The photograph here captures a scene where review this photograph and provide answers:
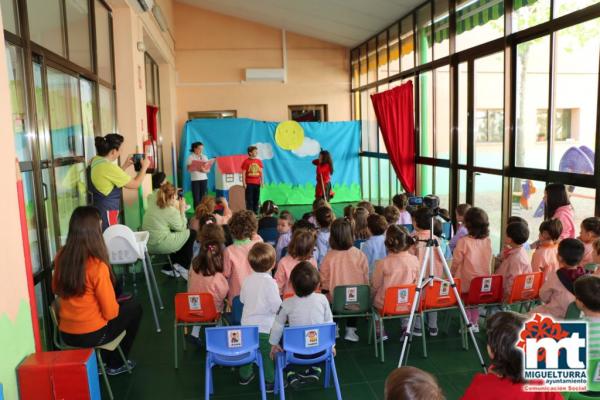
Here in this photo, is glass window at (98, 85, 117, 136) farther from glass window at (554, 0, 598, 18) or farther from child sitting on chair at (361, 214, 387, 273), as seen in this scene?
glass window at (554, 0, 598, 18)

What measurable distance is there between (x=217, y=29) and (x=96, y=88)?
6174 mm

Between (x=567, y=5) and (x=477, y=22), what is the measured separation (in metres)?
1.53

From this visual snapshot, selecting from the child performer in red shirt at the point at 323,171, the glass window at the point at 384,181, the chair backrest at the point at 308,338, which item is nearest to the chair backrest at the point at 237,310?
the chair backrest at the point at 308,338

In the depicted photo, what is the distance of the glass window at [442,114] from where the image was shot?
21.2 feet

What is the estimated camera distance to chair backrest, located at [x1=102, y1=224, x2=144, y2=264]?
11.9ft

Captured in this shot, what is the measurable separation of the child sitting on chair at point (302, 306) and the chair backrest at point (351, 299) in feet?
1.58

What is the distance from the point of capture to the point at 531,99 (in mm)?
4781

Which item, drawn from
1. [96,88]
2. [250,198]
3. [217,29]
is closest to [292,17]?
[217,29]

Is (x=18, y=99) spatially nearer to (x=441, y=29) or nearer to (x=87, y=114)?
(x=87, y=114)

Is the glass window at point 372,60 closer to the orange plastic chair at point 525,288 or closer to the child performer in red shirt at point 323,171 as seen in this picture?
the child performer in red shirt at point 323,171

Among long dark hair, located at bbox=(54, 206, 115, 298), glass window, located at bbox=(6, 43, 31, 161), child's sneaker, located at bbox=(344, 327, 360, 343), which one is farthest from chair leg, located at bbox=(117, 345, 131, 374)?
child's sneaker, located at bbox=(344, 327, 360, 343)

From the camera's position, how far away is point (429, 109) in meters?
7.05

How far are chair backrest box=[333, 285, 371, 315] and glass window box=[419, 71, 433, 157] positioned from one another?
4231 millimetres

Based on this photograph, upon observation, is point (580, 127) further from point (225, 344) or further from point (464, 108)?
point (225, 344)
